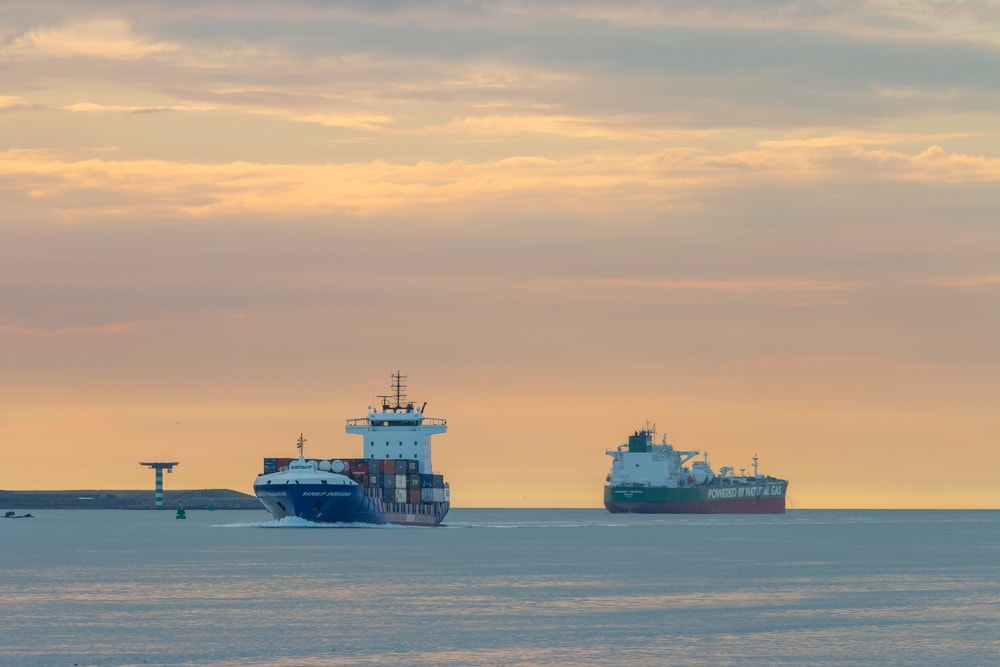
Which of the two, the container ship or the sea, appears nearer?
the sea

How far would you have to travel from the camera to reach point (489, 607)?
249 ft

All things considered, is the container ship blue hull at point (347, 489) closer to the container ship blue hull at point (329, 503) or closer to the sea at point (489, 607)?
the container ship blue hull at point (329, 503)

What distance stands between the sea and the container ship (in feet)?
55.3

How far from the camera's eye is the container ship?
510 feet

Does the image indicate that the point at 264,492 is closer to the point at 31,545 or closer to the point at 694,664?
the point at 31,545

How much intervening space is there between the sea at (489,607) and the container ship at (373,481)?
16.8 meters

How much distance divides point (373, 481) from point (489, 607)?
287 feet

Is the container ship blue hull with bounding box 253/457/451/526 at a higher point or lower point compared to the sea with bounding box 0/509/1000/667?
higher

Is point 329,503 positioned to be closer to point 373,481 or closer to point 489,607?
point 373,481

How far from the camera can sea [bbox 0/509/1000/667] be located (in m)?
57.7

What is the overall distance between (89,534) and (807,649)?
14894 centimetres

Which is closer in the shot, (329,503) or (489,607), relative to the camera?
(489,607)

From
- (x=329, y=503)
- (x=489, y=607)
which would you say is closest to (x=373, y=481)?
(x=329, y=503)

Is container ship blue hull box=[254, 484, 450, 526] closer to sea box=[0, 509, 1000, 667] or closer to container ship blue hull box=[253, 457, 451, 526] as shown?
container ship blue hull box=[253, 457, 451, 526]
